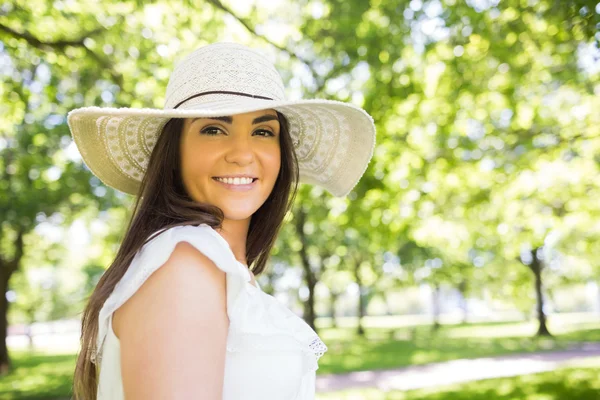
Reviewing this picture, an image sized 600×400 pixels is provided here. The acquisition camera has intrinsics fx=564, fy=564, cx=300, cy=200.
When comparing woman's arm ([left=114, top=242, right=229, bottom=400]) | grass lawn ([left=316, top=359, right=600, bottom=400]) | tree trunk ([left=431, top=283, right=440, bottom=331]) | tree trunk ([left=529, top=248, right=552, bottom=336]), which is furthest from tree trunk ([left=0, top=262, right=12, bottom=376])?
tree trunk ([left=431, top=283, right=440, bottom=331])

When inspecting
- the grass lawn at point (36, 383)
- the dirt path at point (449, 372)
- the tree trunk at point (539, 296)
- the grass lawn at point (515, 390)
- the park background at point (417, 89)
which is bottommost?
the grass lawn at point (36, 383)

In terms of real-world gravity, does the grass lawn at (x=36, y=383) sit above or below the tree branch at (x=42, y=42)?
below

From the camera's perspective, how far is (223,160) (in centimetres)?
185

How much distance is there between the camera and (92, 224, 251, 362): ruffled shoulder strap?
4.42 feet

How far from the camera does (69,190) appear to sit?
15352 millimetres

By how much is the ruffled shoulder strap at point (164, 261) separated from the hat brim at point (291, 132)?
1.55 ft

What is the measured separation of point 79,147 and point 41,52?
240 inches

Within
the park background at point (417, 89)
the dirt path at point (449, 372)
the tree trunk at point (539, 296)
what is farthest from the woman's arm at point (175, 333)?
the tree trunk at point (539, 296)

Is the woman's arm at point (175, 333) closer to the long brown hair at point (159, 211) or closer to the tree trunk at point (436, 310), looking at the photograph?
the long brown hair at point (159, 211)

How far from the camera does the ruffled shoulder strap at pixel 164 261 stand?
4.42 feet

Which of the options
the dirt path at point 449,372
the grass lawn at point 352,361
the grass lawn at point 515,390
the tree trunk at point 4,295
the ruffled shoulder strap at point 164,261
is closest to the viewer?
the ruffled shoulder strap at point 164,261

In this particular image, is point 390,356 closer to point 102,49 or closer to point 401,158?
point 401,158

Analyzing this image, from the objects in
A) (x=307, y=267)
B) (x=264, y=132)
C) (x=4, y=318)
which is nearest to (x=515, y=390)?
(x=264, y=132)

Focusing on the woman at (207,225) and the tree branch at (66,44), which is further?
the tree branch at (66,44)
